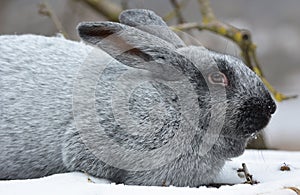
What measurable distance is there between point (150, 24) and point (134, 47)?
0.24 metres

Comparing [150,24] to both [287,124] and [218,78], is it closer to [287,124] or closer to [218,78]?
[218,78]

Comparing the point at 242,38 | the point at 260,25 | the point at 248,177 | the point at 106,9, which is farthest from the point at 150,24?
the point at 260,25

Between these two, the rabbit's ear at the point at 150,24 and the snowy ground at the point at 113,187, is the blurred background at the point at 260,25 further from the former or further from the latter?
the snowy ground at the point at 113,187

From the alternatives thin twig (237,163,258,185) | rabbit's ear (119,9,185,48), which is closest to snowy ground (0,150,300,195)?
thin twig (237,163,258,185)

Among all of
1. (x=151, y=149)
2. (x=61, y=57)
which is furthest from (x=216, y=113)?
(x=61, y=57)

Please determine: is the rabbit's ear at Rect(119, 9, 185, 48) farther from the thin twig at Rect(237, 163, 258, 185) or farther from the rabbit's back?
the thin twig at Rect(237, 163, 258, 185)

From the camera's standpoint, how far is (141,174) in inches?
82.6

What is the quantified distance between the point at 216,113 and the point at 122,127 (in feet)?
0.89

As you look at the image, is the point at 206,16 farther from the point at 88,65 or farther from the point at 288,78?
the point at 288,78

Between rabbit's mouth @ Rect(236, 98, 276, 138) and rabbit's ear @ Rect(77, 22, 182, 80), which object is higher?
rabbit's ear @ Rect(77, 22, 182, 80)

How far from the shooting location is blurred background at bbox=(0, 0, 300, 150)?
465 centimetres

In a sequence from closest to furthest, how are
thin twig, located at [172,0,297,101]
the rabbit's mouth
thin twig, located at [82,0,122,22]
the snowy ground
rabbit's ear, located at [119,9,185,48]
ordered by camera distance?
1. the snowy ground
2. the rabbit's mouth
3. rabbit's ear, located at [119,9,185,48]
4. thin twig, located at [172,0,297,101]
5. thin twig, located at [82,0,122,22]

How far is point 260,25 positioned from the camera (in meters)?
5.43

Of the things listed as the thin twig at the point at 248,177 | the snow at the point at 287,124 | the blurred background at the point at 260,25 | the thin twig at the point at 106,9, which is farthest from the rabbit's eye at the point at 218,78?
the blurred background at the point at 260,25
